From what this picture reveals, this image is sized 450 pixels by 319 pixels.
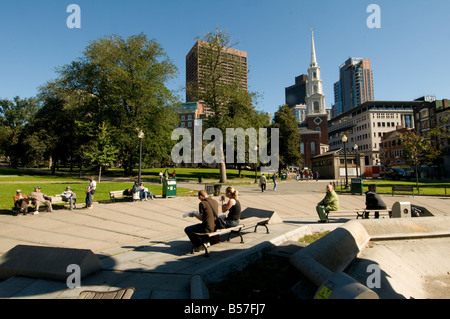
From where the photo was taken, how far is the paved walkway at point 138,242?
14.5 feet

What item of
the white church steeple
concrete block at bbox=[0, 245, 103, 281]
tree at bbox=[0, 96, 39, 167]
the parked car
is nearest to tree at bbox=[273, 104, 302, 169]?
the parked car

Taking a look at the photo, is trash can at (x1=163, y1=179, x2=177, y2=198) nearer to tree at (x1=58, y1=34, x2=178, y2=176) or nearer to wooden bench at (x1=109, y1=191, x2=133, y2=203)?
wooden bench at (x1=109, y1=191, x2=133, y2=203)

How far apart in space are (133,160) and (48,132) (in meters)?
14.7

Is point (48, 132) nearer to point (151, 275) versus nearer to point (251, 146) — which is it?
point (251, 146)

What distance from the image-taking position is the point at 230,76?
114 ft

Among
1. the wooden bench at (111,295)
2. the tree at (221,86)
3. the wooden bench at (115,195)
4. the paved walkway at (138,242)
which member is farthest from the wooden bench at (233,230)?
the tree at (221,86)

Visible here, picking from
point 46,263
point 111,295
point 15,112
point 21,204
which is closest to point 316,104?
point 15,112

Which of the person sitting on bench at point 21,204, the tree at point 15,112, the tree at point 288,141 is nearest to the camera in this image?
the person sitting on bench at point 21,204

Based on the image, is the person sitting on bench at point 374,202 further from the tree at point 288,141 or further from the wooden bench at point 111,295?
the tree at point 288,141

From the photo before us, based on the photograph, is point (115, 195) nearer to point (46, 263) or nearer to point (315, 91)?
point (46, 263)

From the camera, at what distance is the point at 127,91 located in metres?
34.7

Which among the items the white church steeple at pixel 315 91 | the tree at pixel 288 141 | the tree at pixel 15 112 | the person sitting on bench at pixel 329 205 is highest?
the white church steeple at pixel 315 91

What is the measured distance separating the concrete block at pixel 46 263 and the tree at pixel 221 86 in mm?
28125
